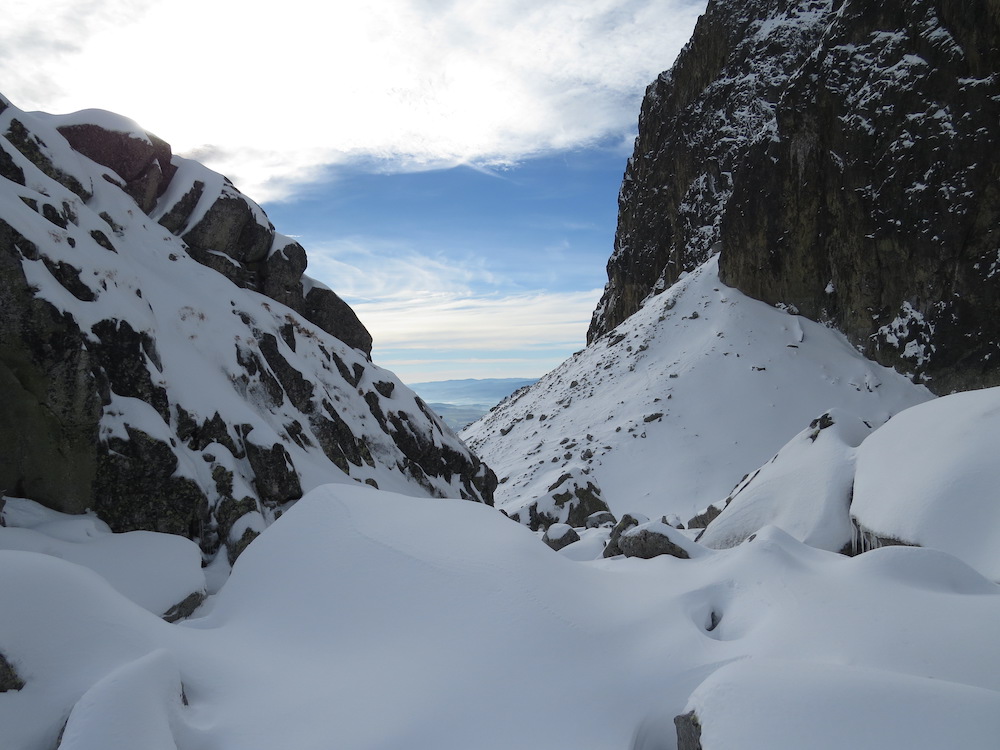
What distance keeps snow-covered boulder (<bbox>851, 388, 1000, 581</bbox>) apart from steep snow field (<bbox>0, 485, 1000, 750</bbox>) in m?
2.45

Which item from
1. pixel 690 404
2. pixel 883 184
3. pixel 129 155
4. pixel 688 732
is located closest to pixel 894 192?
pixel 883 184

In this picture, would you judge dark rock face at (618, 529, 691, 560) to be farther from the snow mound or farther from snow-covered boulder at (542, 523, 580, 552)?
snow-covered boulder at (542, 523, 580, 552)

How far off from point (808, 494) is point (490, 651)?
881cm

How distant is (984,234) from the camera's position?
29094 millimetres

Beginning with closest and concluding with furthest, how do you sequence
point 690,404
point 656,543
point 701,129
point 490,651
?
point 490,651 < point 656,543 < point 690,404 < point 701,129

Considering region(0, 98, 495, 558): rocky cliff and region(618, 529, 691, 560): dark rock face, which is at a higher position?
region(0, 98, 495, 558): rocky cliff

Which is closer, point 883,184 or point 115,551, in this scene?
point 115,551

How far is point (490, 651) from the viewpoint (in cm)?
581

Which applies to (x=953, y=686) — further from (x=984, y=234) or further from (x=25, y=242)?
(x=984, y=234)

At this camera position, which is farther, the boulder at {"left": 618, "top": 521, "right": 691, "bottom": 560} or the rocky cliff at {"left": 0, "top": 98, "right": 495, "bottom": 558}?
the rocky cliff at {"left": 0, "top": 98, "right": 495, "bottom": 558}

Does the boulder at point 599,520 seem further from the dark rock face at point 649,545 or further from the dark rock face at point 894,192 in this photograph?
the dark rock face at point 894,192

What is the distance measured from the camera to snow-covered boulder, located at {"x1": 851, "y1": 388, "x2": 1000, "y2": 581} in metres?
8.43

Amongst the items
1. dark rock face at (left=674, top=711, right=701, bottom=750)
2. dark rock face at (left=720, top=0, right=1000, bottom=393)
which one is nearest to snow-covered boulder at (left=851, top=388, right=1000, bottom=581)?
dark rock face at (left=674, top=711, right=701, bottom=750)

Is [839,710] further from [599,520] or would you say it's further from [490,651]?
[599,520]
